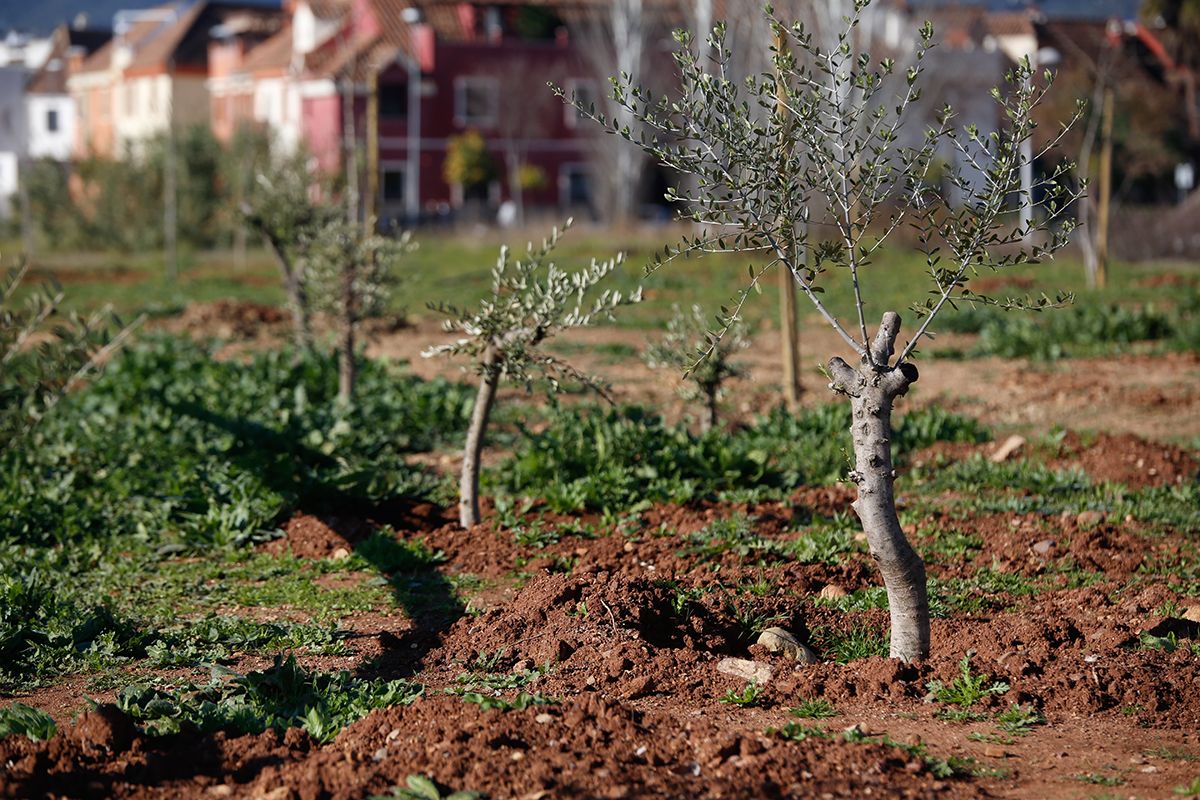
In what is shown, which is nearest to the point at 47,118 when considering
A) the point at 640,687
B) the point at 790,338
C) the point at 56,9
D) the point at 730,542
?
the point at 790,338

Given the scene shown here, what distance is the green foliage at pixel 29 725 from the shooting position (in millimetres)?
4809

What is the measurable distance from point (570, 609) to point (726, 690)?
89 cm

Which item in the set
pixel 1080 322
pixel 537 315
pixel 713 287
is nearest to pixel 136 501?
pixel 537 315

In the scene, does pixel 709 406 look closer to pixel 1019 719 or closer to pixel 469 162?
pixel 1019 719

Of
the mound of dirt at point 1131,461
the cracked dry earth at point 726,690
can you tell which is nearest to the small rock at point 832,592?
the cracked dry earth at point 726,690

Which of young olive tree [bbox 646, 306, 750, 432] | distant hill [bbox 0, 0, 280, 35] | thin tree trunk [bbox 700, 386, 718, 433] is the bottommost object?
thin tree trunk [bbox 700, 386, 718, 433]

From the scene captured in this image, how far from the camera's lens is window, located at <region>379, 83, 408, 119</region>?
45531mm

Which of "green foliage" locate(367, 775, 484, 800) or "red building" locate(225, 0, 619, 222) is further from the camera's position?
"red building" locate(225, 0, 619, 222)

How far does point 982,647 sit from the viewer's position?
554cm

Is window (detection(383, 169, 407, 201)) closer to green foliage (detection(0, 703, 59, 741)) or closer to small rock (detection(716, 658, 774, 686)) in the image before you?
small rock (detection(716, 658, 774, 686))

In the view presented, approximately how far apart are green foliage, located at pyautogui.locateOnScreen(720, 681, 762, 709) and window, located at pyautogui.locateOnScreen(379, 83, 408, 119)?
41.9 meters

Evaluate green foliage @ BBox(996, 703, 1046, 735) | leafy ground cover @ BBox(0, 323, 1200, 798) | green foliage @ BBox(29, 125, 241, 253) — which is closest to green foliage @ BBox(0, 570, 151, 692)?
leafy ground cover @ BBox(0, 323, 1200, 798)

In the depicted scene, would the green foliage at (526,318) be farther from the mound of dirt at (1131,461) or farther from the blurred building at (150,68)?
the blurred building at (150,68)

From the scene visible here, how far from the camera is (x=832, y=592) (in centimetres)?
653
